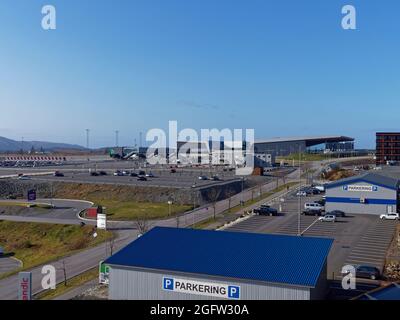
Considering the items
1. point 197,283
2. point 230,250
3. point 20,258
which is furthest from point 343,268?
point 20,258

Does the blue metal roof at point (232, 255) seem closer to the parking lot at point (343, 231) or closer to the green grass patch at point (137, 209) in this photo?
the parking lot at point (343, 231)

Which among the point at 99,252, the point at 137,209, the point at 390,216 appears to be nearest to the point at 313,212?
the point at 390,216

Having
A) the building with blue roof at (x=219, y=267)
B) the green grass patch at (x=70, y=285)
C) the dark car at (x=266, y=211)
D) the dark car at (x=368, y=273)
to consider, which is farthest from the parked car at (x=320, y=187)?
the building with blue roof at (x=219, y=267)

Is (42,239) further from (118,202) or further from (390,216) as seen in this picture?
(390,216)

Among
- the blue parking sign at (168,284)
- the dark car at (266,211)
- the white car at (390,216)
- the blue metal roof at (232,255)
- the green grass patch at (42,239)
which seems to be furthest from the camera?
the dark car at (266,211)

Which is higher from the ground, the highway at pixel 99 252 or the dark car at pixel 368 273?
the dark car at pixel 368 273

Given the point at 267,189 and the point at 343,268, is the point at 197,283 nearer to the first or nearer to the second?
the point at 343,268
